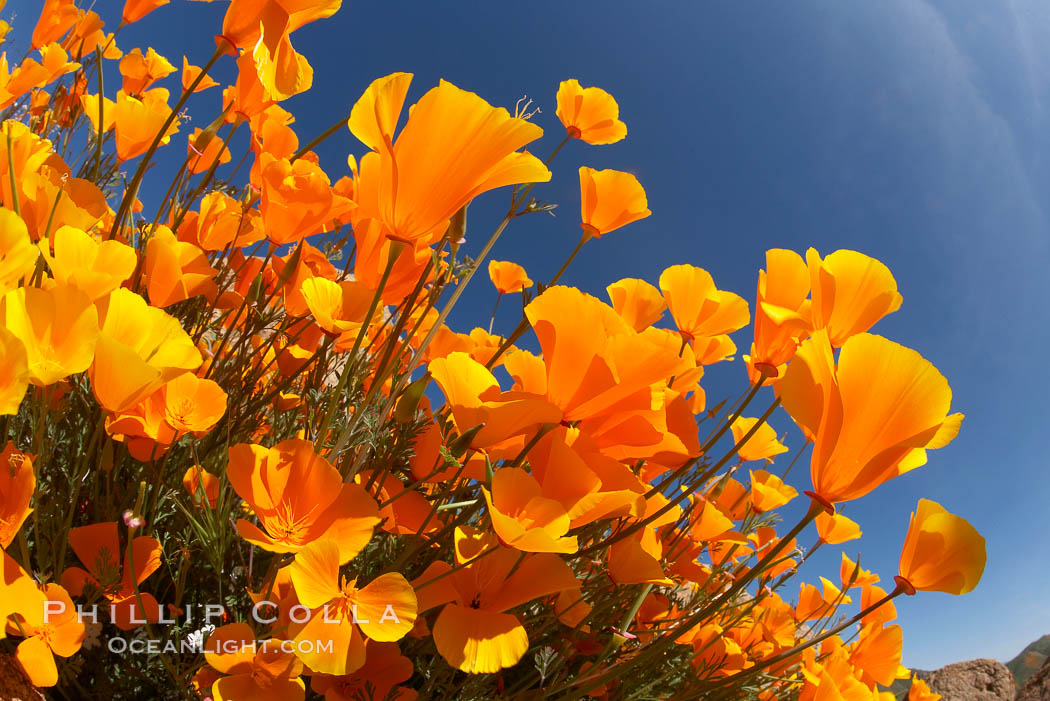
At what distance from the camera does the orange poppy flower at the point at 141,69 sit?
2062 millimetres

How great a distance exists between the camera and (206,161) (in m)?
1.51

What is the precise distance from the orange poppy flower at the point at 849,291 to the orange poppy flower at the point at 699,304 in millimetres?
303

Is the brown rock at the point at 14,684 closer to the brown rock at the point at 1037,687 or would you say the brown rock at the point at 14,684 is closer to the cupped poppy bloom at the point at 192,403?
the cupped poppy bloom at the point at 192,403

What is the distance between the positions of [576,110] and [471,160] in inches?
45.0

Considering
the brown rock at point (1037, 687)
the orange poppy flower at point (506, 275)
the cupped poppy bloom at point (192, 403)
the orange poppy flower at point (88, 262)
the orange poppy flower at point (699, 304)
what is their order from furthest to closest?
the brown rock at point (1037, 687), the orange poppy flower at point (506, 275), the orange poppy flower at point (699, 304), the cupped poppy bloom at point (192, 403), the orange poppy flower at point (88, 262)

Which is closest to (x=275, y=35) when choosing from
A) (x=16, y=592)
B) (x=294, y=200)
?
(x=294, y=200)

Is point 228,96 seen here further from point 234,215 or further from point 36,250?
point 36,250

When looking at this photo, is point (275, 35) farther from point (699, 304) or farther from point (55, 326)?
point (699, 304)

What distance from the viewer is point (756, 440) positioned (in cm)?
155

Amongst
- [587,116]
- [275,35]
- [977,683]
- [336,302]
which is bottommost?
[977,683]

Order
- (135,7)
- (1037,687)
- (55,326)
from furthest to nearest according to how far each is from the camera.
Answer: (1037,687) < (135,7) < (55,326)

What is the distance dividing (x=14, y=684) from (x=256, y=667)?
1.14ft

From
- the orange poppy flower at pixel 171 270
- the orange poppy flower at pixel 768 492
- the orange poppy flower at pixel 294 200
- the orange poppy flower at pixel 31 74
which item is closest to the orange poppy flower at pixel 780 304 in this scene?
the orange poppy flower at pixel 768 492

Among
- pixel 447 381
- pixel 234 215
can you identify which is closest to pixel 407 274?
pixel 447 381
